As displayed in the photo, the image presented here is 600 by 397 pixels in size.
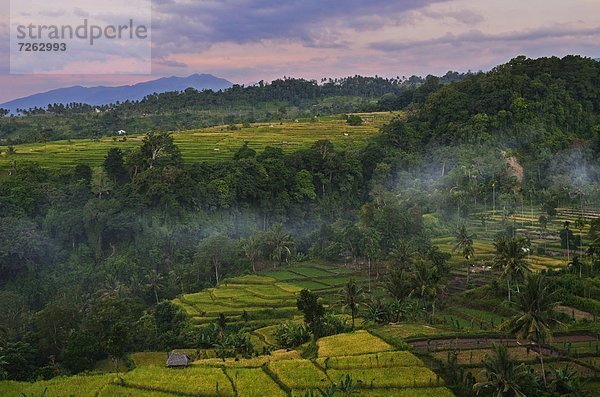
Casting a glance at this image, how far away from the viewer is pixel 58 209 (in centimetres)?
5734

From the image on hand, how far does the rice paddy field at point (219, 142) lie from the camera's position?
7038 centimetres

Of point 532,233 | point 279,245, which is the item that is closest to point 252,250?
point 279,245

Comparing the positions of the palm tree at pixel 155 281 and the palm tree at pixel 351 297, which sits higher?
the palm tree at pixel 351 297

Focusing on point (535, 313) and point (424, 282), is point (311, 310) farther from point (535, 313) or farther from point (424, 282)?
point (535, 313)

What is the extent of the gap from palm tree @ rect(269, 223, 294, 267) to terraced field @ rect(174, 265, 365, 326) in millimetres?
1790

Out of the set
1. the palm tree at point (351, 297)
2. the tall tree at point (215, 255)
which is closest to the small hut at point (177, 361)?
the palm tree at point (351, 297)

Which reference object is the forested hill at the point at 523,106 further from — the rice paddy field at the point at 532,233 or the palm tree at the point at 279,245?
the palm tree at the point at 279,245

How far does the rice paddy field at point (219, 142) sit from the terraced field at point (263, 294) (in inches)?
1011

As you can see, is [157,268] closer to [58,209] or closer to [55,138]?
[58,209]

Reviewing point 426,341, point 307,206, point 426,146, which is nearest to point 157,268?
point 307,206

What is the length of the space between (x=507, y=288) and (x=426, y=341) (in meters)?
11.3

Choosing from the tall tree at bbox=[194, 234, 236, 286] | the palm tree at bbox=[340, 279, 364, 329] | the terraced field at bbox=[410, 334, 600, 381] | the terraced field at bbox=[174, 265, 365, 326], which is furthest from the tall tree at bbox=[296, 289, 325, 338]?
the tall tree at bbox=[194, 234, 236, 286]

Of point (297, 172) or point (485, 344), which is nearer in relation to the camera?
point (485, 344)

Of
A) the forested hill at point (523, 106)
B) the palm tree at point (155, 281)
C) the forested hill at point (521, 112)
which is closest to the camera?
the palm tree at point (155, 281)
